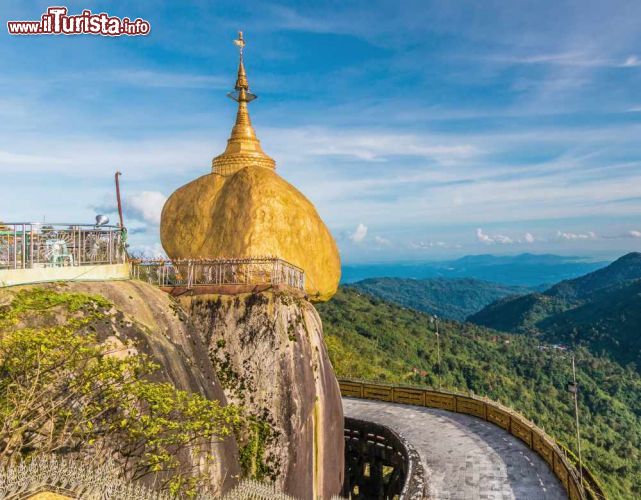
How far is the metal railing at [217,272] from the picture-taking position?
2122 centimetres

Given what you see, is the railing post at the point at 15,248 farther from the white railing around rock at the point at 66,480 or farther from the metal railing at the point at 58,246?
the white railing around rock at the point at 66,480

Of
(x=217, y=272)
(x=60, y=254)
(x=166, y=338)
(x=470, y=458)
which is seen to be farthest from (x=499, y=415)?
(x=60, y=254)

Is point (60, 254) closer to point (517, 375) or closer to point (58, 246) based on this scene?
point (58, 246)

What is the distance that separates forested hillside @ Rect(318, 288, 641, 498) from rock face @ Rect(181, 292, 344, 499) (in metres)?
25.8

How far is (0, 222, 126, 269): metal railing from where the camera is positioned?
1605 centimetres

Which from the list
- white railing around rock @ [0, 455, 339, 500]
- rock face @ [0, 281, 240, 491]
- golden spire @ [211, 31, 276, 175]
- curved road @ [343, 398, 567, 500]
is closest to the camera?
white railing around rock @ [0, 455, 339, 500]

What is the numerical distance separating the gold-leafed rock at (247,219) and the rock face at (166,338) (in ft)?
16.9

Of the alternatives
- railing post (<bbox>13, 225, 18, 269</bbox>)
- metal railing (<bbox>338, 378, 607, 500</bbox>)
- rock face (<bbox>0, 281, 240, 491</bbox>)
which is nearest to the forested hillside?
metal railing (<bbox>338, 378, 607, 500</bbox>)

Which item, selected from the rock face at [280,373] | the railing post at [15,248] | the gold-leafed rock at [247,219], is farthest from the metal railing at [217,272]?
the railing post at [15,248]

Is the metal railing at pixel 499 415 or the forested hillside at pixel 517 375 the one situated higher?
the metal railing at pixel 499 415

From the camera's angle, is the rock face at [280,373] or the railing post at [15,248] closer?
the railing post at [15,248]

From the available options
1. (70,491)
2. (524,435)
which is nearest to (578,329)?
(524,435)

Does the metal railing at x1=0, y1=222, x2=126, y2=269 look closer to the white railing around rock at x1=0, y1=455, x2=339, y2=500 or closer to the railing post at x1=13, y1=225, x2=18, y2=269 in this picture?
the railing post at x1=13, y1=225, x2=18, y2=269

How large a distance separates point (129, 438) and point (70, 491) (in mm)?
2650
